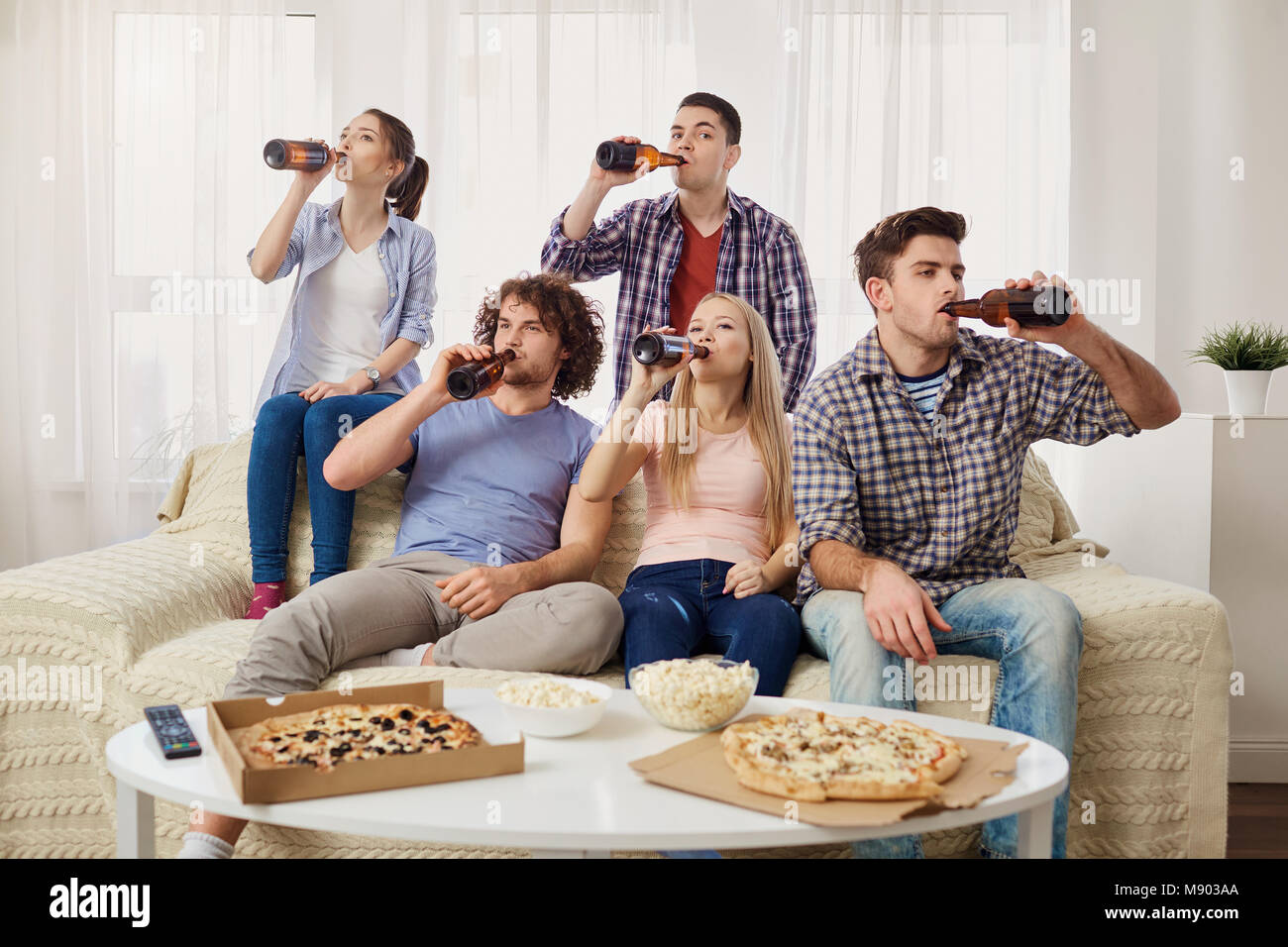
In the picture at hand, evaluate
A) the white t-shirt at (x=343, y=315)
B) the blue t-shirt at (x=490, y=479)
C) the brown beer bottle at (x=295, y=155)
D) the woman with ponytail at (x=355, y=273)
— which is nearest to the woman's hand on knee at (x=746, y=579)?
the blue t-shirt at (x=490, y=479)

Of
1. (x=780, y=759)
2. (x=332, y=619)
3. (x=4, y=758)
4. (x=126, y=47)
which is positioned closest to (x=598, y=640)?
(x=332, y=619)

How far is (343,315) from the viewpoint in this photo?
262 cm

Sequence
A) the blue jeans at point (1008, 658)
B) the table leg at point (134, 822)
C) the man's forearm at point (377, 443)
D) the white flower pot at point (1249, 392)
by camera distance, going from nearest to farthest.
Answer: the table leg at point (134, 822), the blue jeans at point (1008, 658), the man's forearm at point (377, 443), the white flower pot at point (1249, 392)

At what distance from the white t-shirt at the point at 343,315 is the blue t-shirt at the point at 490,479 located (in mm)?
432

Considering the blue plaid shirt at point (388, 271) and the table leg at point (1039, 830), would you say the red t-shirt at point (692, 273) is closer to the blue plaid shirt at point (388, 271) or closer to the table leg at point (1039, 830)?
the blue plaid shirt at point (388, 271)

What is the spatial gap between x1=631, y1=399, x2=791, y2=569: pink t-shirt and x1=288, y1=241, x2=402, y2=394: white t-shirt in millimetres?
774

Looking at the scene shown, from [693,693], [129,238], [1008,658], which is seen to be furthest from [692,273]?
[129,238]

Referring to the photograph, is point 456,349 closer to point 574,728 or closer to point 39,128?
point 574,728

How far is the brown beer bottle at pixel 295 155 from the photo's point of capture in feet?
7.74

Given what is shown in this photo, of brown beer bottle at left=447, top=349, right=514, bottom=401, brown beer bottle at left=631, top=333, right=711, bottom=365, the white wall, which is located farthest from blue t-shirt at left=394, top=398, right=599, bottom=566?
the white wall

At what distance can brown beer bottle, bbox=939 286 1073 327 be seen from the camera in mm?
1828

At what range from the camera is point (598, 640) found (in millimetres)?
1876

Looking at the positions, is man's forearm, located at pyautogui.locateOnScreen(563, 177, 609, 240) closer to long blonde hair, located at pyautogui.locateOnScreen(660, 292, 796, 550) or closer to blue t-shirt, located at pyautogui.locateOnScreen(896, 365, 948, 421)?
long blonde hair, located at pyautogui.locateOnScreen(660, 292, 796, 550)

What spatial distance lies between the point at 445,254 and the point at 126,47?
1293 mm
